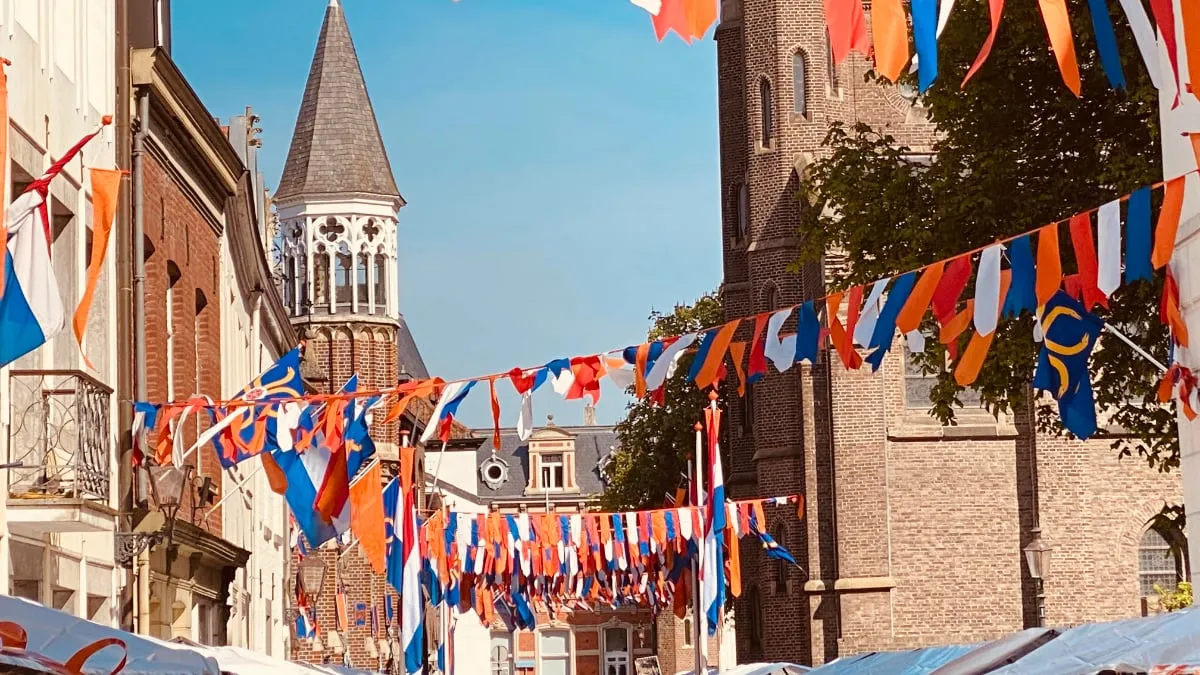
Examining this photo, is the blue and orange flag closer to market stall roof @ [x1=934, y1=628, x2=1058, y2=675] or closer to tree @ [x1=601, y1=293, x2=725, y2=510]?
market stall roof @ [x1=934, y1=628, x2=1058, y2=675]

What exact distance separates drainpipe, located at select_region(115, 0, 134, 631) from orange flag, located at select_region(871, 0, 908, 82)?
1189 cm

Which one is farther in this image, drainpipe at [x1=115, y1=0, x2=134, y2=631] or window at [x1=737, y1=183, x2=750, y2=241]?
window at [x1=737, y1=183, x2=750, y2=241]

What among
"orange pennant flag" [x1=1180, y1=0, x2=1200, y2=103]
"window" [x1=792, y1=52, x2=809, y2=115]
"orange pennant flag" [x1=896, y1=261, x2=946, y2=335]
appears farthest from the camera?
"window" [x1=792, y1=52, x2=809, y2=115]

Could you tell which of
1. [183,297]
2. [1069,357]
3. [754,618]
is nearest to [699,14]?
[1069,357]

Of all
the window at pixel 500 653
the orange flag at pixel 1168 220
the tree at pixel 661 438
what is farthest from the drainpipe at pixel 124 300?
the window at pixel 500 653

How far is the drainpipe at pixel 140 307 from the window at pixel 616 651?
273ft

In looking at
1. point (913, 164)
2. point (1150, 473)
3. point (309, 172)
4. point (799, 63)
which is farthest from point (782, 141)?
point (309, 172)

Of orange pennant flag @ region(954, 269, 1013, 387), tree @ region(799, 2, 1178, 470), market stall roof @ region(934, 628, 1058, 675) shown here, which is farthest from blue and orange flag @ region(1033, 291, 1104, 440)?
tree @ region(799, 2, 1178, 470)

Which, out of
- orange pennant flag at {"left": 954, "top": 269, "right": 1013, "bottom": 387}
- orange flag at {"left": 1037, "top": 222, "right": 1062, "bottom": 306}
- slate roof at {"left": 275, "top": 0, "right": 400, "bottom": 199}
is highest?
slate roof at {"left": 275, "top": 0, "right": 400, "bottom": 199}

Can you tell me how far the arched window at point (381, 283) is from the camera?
240ft

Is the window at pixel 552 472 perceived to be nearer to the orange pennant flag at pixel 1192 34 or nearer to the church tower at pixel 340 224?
the church tower at pixel 340 224

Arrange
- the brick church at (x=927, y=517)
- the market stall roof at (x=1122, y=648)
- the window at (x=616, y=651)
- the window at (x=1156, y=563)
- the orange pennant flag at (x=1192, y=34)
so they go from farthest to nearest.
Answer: the window at (x=616, y=651) < the window at (x=1156, y=563) < the brick church at (x=927, y=517) < the market stall roof at (x=1122, y=648) < the orange pennant flag at (x=1192, y=34)

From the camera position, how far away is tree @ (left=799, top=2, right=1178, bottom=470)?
19078 mm

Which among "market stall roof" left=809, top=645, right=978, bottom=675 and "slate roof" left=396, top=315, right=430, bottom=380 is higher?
"slate roof" left=396, top=315, right=430, bottom=380
